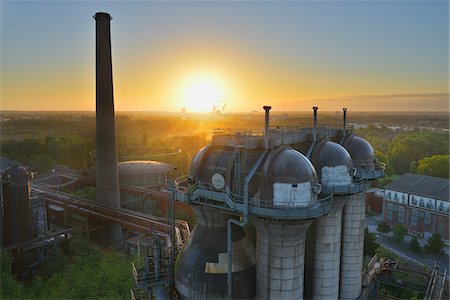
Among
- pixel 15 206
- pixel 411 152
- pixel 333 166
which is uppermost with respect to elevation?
pixel 333 166

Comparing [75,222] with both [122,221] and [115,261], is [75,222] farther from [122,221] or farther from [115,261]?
[115,261]

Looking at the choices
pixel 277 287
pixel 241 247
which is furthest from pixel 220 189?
pixel 277 287

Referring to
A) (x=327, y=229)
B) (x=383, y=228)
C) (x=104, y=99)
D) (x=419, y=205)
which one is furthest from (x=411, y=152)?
(x=104, y=99)

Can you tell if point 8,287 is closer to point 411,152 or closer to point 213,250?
point 213,250

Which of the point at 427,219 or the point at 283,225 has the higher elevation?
the point at 283,225

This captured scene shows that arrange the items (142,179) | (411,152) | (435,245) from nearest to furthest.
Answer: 1. (435,245)
2. (142,179)
3. (411,152)

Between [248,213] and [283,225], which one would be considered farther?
[283,225]

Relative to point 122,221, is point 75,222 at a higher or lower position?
lower
